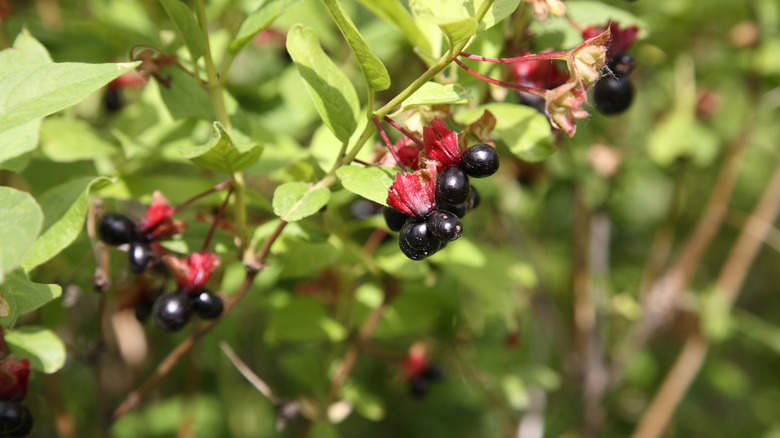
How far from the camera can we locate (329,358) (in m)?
2.01

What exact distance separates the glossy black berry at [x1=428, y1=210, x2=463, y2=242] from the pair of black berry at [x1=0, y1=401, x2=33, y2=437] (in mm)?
820

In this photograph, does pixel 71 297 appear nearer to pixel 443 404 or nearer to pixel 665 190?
pixel 443 404

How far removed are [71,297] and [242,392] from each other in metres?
1.37

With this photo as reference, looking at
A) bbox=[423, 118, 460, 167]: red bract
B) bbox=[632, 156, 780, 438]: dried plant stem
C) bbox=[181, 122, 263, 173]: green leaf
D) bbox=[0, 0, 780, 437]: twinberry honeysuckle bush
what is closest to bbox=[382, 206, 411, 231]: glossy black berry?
bbox=[0, 0, 780, 437]: twinberry honeysuckle bush

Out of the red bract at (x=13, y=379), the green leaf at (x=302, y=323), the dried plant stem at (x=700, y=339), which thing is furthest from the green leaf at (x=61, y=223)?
the dried plant stem at (x=700, y=339)

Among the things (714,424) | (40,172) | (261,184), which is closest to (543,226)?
(714,424)

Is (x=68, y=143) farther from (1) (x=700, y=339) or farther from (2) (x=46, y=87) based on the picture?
(1) (x=700, y=339)

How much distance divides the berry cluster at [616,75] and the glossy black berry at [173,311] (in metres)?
0.92

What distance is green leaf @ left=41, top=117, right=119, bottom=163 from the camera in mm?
1459

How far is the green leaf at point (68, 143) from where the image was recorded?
1.46 m

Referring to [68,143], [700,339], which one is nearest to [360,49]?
[68,143]

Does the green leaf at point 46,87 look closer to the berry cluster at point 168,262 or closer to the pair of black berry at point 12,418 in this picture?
the berry cluster at point 168,262

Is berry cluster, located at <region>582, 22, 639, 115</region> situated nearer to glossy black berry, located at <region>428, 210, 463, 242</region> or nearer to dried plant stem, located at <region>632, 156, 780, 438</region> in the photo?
glossy black berry, located at <region>428, 210, 463, 242</region>

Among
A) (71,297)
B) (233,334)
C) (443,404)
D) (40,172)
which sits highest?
(40,172)
